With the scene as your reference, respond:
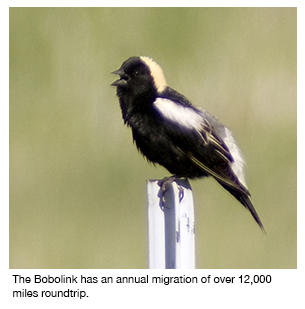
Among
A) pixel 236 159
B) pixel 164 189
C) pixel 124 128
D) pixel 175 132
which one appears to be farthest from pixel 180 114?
pixel 124 128

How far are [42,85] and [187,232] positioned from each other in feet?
9.37

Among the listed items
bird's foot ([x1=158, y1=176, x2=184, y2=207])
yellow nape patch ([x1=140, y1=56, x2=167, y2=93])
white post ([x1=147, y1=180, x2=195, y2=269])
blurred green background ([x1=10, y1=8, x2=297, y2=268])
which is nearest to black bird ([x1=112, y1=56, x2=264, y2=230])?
yellow nape patch ([x1=140, y1=56, x2=167, y2=93])

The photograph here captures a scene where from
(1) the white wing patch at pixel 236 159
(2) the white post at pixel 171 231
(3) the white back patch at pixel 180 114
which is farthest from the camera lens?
(1) the white wing patch at pixel 236 159

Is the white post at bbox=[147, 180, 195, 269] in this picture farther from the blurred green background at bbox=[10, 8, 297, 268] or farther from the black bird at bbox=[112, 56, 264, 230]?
the blurred green background at bbox=[10, 8, 297, 268]

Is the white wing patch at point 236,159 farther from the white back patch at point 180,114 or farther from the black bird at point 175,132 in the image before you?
the white back patch at point 180,114

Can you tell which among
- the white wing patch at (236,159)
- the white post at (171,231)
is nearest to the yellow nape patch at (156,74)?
the white wing patch at (236,159)

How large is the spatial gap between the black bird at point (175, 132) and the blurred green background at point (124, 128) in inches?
42.7

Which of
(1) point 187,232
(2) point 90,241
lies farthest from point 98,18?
(1) point 187,232

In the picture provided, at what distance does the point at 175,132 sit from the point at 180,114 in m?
0.11

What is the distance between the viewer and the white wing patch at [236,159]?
456 cm

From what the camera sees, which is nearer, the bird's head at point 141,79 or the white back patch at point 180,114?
the white back patch at point 180,114

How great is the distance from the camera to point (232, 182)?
14.5 ft

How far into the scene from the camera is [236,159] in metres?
4.61
